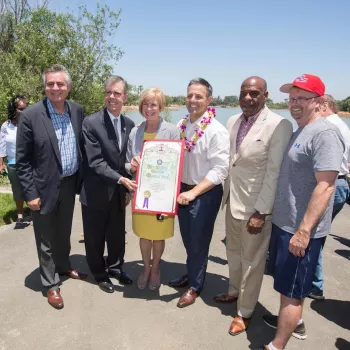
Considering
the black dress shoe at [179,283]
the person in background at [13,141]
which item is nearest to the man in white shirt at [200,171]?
the black dress shoe at [179,283]

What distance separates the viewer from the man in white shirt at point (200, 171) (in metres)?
3.12

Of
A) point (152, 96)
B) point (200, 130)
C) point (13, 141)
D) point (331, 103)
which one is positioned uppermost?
point (331, 103)

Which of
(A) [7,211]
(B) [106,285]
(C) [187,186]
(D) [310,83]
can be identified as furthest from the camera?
(A) [7,211]

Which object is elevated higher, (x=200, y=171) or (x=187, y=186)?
(x=200, y=171)

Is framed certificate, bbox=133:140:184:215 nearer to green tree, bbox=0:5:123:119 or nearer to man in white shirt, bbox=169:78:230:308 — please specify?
man in white shirt, bbox=169:78:230:308

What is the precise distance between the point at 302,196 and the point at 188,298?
179 centimetres

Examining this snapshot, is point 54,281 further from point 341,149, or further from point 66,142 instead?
point 341,149

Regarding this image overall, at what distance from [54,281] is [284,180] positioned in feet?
8.78

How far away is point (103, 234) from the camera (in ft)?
12.4

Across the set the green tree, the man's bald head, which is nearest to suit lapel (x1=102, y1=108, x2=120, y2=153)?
the man's bald head

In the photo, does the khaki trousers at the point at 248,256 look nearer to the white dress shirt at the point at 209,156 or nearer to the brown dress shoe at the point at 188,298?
the white dress shirt at the point at 209,156

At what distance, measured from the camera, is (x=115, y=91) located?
3377mm

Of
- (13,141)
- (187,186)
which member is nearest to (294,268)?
(187,186)

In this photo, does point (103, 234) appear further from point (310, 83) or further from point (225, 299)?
point (310, 83)
